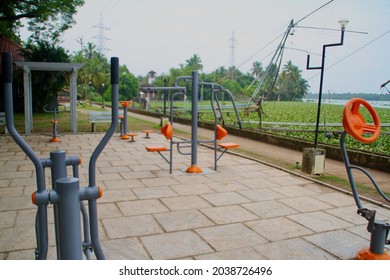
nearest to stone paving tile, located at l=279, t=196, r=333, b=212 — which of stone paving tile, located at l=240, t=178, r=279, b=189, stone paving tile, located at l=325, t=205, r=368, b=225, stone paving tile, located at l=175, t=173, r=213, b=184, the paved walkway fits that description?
the paved walkway

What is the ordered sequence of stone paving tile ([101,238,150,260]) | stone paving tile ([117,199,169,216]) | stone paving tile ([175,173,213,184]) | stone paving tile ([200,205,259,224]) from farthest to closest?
stone paving tile ([175,173,213,184])
stone paving tile ([117,199,169,216])
stone paving tile ([200,205,259,224])
stone paving tile ([101,238,150,260])

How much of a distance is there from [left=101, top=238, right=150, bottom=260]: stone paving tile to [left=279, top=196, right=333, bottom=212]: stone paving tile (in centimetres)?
165

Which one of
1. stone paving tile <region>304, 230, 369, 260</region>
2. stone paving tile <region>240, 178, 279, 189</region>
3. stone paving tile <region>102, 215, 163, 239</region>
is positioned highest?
stone paving tile <region>240, 178, 279, 189</region>

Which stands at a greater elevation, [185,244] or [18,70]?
[18,70]

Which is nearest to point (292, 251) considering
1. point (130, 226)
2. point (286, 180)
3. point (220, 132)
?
point (130, 226)

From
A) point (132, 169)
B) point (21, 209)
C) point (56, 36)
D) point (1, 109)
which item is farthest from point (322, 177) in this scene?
point (56, 36)

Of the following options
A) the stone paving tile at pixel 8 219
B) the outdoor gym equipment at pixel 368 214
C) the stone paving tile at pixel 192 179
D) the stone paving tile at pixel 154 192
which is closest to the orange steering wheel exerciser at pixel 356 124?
the outdoor gym equipment at pixel 368 214

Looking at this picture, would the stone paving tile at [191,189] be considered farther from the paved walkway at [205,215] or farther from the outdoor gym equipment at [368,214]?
the outdoor gym equipment at [368,214]

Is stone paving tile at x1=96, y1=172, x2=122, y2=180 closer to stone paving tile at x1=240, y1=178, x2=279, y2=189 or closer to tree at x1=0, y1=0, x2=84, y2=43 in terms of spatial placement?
stone paving tile at x1=240, y1=178, x2=279, y2=189

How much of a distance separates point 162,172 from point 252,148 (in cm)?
311

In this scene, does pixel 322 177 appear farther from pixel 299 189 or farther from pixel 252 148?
pixel 252 148

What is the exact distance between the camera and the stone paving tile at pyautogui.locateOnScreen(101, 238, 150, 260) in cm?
230

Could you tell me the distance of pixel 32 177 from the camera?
14.3 ft

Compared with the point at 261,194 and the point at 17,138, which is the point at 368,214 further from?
the point at 17,138
